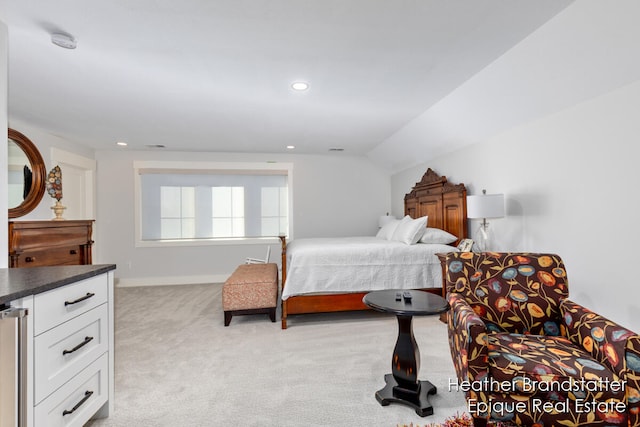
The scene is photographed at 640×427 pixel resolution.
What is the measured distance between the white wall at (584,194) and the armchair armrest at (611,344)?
0.67 m

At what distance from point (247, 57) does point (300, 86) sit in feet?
2.06

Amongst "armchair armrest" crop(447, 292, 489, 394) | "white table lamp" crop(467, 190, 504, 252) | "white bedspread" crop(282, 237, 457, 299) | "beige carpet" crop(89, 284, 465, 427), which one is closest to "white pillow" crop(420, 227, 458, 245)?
"white bedspread" crop(282, 237, 457, 299)

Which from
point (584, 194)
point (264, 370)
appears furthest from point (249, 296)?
point (584, 194)

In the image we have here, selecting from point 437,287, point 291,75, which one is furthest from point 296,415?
point 291,75

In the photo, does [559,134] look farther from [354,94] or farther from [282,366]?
[282,366]

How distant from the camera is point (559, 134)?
2.49m

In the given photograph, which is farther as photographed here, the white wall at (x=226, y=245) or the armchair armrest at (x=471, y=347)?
the white wall at (x=226, y=245)

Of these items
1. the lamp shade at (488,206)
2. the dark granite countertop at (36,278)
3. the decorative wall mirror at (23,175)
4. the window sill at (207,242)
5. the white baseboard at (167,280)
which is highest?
the decorative wall mirror at (23,175)

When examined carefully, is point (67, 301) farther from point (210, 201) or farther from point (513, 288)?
point (210, 201)

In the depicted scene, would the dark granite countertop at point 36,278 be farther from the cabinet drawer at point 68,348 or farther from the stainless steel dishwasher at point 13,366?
the cabinet drawer at point 68,348

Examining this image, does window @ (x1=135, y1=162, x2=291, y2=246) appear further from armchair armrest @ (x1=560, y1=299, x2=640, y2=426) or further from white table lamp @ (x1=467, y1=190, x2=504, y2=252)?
armchair armrest @ (x1=560, y1=299, x2=640, y2=426)

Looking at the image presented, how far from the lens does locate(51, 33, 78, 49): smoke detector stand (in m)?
1.89

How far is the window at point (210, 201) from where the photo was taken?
5.38m

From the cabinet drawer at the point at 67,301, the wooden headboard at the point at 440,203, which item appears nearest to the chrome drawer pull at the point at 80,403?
the cabinet drawer at the point at 67,301
